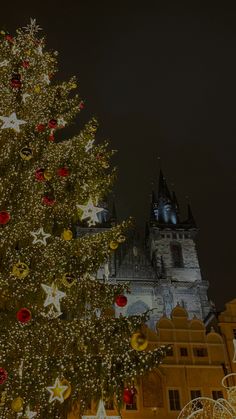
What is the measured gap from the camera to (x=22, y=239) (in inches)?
325

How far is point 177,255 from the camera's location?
41.1 metres

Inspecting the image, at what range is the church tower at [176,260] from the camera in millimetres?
37062

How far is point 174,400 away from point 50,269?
31.7 feet

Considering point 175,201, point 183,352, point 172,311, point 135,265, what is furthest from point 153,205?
point 183,352

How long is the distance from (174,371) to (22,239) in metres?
10.0

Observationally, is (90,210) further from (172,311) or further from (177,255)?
(177,255)

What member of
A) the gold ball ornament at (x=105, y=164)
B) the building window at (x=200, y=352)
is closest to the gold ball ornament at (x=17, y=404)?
the gold ball ornament at (x=105, y=164)

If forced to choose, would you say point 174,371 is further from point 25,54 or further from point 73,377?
point 25,54

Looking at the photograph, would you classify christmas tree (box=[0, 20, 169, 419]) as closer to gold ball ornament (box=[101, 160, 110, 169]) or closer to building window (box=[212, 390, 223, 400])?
gold ball ornament (box=[101, 160, 110, 169])

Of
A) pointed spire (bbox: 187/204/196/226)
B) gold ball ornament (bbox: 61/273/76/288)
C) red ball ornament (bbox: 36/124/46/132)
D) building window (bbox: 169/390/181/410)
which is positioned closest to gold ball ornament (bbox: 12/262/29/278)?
gold ball ornament (bbox: 61/273/76/288)

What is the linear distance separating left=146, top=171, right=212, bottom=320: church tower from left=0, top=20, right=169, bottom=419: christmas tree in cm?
2807

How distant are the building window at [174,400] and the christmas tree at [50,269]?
7.78 meters

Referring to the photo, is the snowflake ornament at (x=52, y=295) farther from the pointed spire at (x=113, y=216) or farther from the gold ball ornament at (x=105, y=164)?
the pointed spire at (x=113, y=216)

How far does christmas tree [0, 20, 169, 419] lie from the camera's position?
714 centimetres
